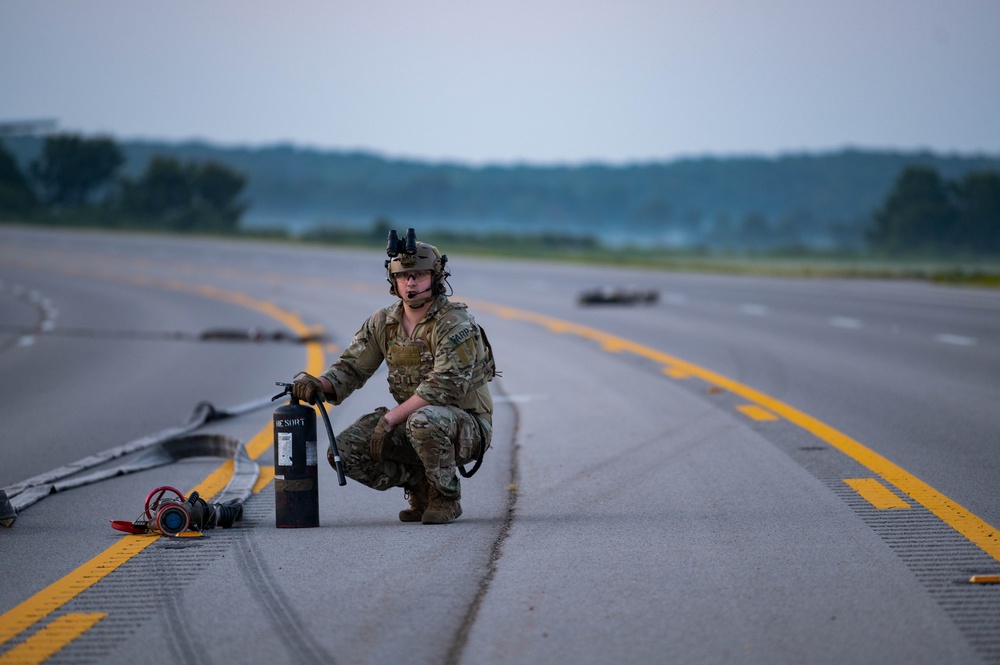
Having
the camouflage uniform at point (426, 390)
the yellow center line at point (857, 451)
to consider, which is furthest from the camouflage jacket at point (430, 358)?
the yellow center line at point (857, 451)

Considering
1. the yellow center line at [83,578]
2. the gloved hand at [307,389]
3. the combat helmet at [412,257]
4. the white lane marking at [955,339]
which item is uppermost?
the combat helmet at [412,257]

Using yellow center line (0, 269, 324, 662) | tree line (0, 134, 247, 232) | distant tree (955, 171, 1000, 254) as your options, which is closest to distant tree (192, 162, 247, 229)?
tree line (0, 134, 247, 232)

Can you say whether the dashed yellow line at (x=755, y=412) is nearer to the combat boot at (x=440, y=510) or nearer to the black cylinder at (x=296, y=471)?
the combat boot at (x=440, y=510)

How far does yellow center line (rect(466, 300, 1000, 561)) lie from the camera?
6.18 meters

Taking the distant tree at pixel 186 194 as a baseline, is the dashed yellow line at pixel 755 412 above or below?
below

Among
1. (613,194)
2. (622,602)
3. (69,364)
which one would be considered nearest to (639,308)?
(69,364)

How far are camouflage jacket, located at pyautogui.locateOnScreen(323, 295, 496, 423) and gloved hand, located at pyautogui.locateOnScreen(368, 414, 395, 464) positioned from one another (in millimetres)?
236

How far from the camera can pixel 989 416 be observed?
10.2m

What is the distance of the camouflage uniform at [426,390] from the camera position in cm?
644

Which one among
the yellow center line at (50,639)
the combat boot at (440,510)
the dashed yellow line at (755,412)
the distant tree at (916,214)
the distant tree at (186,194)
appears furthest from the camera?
the distant tree at (186,194)

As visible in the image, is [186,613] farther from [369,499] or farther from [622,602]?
[369,499]

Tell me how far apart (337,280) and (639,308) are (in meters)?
13.6

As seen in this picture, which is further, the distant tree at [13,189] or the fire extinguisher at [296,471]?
the distant tree at [13,189]

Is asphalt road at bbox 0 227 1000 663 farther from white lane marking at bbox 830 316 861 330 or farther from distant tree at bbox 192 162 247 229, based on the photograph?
distant tree at bbox 192 162 247 229
